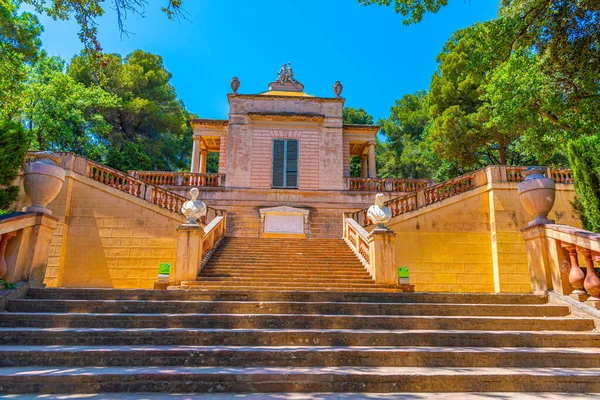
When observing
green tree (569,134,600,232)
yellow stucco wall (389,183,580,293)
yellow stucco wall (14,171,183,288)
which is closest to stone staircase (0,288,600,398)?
A: green tree (569,134,600,232)

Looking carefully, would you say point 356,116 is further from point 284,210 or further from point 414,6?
point 414,6

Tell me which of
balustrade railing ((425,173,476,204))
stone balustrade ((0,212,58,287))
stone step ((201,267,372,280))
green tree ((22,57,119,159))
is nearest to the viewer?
stone balustrade ((0,212,58,287))

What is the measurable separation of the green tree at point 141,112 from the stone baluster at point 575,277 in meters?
24.4

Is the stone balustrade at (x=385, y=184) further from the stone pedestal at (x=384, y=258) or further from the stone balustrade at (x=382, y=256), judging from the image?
the stone pedestal at (x=384, y=258)

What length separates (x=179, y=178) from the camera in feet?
57.6

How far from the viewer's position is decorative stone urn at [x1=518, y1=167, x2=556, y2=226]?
6781mm

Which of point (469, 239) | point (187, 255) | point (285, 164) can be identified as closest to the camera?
point (187, 255)

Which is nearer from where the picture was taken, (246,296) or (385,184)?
(246,296)

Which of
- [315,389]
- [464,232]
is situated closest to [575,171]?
[464,232]

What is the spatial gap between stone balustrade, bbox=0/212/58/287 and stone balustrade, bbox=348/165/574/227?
32.6ft

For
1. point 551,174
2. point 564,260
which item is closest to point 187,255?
point 564,260

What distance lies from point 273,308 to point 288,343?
1.06m

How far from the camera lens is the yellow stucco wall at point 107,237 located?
12.1m

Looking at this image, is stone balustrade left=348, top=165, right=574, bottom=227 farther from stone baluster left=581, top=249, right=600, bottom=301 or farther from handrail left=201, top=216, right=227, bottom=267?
stone baluster left=581, top=249, right=600, bottom=301
